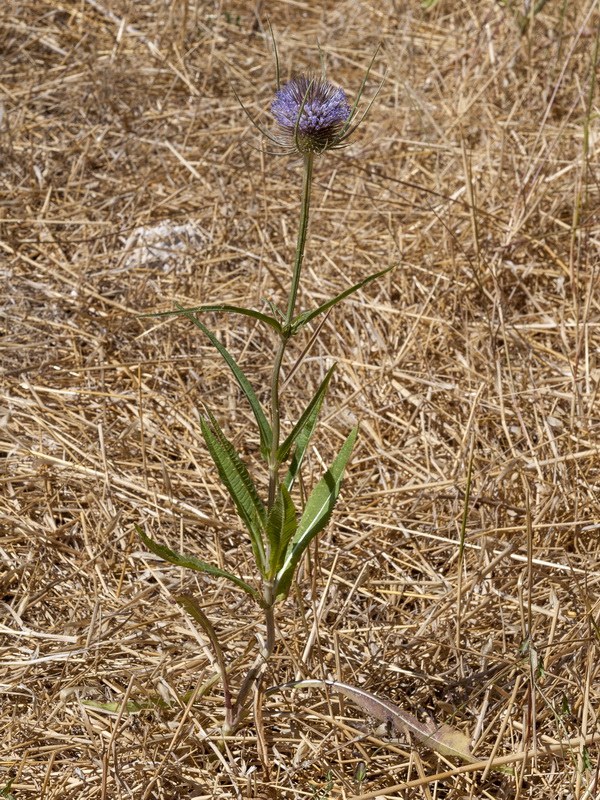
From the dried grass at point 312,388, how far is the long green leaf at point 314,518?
0.90 feet

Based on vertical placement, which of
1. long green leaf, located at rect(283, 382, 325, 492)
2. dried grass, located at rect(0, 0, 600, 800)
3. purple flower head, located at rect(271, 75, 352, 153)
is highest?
purple flower head, located at rect(271, 75, 352, 153)

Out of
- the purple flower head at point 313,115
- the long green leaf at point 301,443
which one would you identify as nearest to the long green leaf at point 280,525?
the long green leaf at point 301,443

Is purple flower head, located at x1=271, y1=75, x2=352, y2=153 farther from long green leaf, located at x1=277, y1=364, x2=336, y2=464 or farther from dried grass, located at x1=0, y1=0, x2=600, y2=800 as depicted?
dried grass, located at x1=0, y1=0, x2=600, y2=800

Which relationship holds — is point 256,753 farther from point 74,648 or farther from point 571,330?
point 571,330

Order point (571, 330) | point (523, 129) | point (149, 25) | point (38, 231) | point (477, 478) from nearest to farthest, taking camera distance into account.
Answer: point (477, 478) → point (571, 330) → point (38, 231) → point (523, 129) → point (149, 25)

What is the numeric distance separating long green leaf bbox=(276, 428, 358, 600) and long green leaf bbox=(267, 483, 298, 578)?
0.08 ft

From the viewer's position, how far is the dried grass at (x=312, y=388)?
171 centimetres

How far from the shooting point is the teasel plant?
1.40m

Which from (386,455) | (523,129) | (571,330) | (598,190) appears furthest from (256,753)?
(523,129)

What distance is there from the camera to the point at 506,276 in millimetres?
2809

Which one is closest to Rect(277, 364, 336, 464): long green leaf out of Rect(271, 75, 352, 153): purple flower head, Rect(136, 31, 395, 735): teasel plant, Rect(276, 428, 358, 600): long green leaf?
Rect(136, 31, 395, 735): teasel plant

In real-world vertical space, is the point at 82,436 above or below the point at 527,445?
below

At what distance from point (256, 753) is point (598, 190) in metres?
2.33

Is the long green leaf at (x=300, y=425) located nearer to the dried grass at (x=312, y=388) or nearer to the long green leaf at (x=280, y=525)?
the long green leaf at (x=280, y=525)
